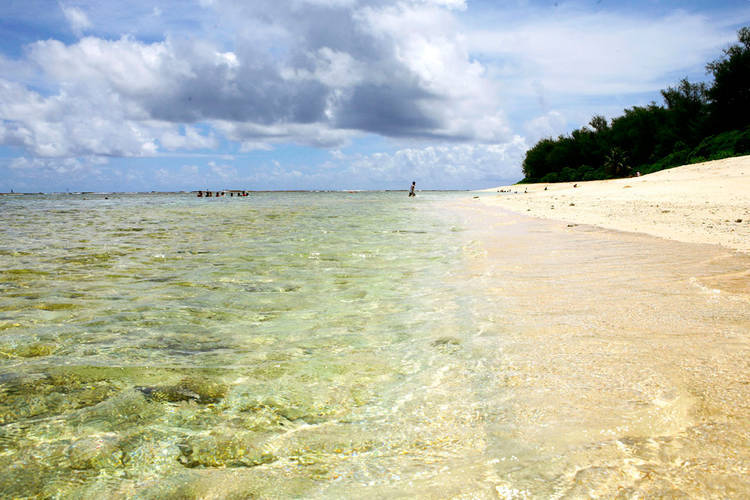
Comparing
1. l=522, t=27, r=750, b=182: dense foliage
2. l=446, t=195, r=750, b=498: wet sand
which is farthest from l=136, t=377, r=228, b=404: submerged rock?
l=522, t=27, r=750, b=182: dense foliage

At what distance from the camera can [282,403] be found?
2.62 m

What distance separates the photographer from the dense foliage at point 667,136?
4312cm

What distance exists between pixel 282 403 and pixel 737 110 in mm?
59193

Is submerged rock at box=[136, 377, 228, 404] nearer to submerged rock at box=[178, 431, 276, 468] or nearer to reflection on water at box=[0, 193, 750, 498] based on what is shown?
reflection on water at box=[0, 193, 750, 498]

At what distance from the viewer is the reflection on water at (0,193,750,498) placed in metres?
1.86

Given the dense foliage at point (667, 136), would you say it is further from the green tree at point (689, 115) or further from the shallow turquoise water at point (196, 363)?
the shallow turquoise water at point (196, 363)

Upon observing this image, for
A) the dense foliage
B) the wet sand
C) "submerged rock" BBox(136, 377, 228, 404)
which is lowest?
"submerged rock" BBox(136, 377, 228, 404)

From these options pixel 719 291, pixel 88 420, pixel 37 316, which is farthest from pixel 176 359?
pixel 719 291

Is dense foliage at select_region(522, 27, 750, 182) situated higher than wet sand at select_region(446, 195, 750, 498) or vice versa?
dense foliage at select_region(522, 27, 750, 182)

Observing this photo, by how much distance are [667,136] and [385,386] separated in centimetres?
6754

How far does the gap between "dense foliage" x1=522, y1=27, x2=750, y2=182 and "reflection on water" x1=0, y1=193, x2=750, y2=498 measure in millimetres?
42660

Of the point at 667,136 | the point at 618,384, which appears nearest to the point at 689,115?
the point at 667,136

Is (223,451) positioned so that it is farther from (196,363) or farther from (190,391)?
(196,363)

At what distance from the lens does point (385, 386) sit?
Answer: 2818mm
